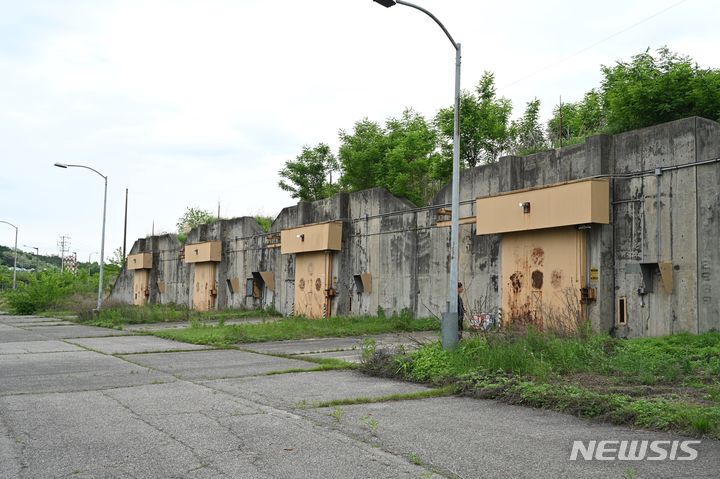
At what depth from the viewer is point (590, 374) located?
9.95 meters

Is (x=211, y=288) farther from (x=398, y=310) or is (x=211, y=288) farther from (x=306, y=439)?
(x=306, y=439)

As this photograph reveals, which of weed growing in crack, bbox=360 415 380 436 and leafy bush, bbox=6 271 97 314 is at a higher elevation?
leafy bush, bbox=6 271 97 314

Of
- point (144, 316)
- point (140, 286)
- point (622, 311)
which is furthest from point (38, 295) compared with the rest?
point (622, 311)

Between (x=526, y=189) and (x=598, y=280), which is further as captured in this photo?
(x=526, y=189)

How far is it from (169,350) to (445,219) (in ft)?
31.2

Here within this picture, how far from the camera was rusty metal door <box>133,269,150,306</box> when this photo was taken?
47.0 meters

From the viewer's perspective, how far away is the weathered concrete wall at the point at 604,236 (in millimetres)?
14180

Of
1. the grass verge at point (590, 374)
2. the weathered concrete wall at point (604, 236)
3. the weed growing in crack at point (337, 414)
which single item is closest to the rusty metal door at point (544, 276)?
the weathered concrete wall at point (604, 236)

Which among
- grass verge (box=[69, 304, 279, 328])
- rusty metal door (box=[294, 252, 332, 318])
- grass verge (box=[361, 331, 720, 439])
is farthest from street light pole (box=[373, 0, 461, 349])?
grass verge (box=[69, 304, 279, 328])

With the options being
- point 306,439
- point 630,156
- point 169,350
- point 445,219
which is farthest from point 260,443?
point 445,219

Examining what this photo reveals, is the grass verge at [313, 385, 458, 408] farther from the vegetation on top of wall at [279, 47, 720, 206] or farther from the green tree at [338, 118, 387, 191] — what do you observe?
the green tree at [338, 118, 387, 191]

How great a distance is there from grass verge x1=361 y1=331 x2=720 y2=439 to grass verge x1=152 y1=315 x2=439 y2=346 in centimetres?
785

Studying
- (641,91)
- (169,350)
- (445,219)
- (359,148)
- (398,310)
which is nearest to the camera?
(169,350)

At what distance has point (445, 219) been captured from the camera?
70.9 feet
